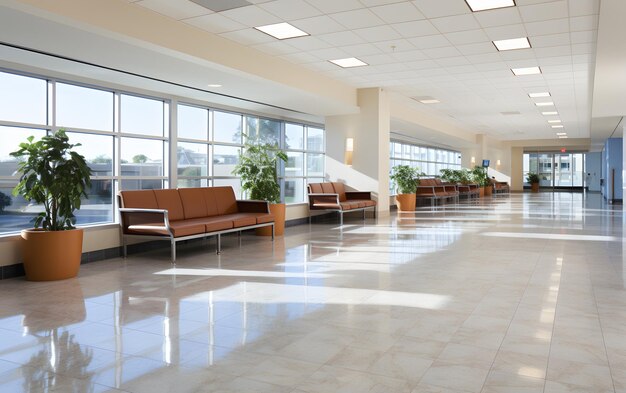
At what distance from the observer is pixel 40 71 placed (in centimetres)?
743

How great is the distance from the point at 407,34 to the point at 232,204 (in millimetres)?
4408

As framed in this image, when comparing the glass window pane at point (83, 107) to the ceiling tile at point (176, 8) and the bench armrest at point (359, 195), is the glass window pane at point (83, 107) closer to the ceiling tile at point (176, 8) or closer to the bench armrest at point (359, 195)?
the ceiling tile at point (176, 8)

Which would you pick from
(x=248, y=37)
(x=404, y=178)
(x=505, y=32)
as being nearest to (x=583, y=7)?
(x=505, y=32)

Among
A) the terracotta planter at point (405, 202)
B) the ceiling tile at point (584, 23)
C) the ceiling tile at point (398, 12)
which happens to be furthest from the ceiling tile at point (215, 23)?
the terracotta planter at point (405, 202)

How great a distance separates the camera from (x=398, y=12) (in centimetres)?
703

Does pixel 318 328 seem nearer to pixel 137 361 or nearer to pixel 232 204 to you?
pixel 137 361

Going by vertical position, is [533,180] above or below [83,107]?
below

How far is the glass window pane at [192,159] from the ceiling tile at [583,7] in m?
7.13

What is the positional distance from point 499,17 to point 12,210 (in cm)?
743

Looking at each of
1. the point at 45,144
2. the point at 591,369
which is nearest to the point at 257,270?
the point at 45,144

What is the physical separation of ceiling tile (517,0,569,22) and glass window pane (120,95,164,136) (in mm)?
6449

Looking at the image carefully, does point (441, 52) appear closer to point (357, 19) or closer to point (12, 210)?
point (357, 19)

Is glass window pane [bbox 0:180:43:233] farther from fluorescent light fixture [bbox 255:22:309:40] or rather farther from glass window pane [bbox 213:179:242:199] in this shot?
glass window pane [bbox 213:179:242:199]

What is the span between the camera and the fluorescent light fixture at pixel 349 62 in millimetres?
9891
